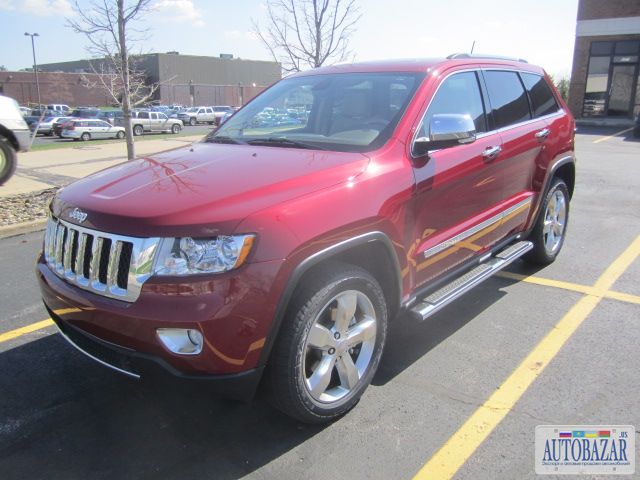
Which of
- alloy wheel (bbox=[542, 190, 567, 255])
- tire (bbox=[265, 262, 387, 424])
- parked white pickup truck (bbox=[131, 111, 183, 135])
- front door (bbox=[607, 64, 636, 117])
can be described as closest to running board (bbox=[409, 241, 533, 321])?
tire (bbox=[265, 262, 387, 424])

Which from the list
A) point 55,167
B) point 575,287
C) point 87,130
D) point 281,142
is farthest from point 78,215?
point 87,130

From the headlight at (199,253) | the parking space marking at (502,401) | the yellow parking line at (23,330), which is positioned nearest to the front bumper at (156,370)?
the headlight at (199,253)

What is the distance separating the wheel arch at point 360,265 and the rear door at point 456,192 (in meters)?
0.19

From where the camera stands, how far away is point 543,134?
184 inches

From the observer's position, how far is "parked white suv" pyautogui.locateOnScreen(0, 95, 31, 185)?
30.2 ft

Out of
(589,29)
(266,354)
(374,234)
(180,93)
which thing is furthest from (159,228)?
(180,93)

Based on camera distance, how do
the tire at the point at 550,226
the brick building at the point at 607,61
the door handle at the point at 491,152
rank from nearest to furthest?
the door handle at the point at 491,152
the tire at the point at 550,226
the brick building at the point at 607,61

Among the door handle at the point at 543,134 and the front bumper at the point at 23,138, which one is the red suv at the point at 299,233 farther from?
the front bumper at the point at 23,138

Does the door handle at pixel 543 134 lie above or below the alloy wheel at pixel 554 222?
above

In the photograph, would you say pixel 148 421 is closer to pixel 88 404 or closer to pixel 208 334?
pixel 88 404

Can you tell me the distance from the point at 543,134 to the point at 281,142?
2.52 meters

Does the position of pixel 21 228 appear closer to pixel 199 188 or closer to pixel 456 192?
pixel 199 188

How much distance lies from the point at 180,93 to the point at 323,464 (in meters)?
68.7

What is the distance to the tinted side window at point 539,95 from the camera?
4797 mm
